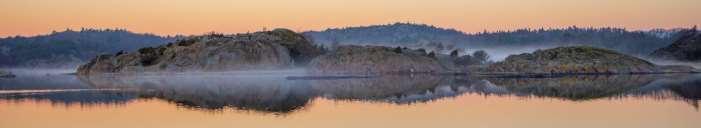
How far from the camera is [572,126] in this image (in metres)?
25.6

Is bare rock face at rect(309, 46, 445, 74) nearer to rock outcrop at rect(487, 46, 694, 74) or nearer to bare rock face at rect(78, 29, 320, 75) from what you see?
bare rock face at rect(78, 29, 320, 75)

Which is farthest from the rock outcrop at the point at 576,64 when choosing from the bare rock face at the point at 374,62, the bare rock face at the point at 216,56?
the bare rock face at the point at 216,56

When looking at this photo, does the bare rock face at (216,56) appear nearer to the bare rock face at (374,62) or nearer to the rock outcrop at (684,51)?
the bare rock face at (374,62)

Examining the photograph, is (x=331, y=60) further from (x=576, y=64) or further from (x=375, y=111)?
(x=375, y=111)

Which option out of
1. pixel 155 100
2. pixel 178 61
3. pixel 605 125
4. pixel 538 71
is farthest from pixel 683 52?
pixel 605 125

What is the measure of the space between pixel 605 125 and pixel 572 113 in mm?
4378

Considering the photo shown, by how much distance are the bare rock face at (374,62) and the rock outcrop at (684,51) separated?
126ft

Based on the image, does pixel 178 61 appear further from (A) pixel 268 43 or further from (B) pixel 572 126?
(B) pixel 572 126

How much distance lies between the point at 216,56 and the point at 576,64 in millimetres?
42905

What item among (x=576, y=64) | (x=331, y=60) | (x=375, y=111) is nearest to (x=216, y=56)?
(x=331, y=60)

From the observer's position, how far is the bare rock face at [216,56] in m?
115

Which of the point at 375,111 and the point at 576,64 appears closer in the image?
the point at 375,111

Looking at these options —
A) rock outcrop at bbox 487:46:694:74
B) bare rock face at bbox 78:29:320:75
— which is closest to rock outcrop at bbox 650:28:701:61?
rock outcrop at bbox 487:46:694:74

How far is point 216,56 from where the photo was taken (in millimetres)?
115562
